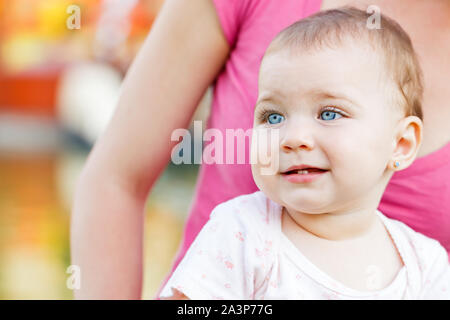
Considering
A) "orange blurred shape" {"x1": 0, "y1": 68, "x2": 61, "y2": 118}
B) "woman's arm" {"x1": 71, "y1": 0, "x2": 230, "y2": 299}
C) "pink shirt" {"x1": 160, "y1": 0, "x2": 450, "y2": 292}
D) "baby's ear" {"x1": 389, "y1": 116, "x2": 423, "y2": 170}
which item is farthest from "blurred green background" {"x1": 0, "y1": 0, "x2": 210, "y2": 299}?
"baby's ear" {"x1": 389, "y1": 116, "x2": 423, "y2": 170}

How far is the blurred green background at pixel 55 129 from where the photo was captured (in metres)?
3.36

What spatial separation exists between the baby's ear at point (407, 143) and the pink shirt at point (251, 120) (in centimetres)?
6

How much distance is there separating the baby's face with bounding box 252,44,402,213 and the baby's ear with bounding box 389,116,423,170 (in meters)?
0.03

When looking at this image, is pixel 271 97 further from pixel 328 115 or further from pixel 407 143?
pixel 407 143

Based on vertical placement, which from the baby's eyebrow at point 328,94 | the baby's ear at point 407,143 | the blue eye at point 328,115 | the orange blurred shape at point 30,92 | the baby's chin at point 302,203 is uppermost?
the orange blurred shape at point 30,92

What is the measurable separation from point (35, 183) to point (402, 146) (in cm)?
389

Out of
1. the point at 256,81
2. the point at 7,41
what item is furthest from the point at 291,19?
the point at 7,41

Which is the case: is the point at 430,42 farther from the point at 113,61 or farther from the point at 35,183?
the point at 113,61

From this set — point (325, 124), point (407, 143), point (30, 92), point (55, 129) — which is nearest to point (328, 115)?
point (325, 124)

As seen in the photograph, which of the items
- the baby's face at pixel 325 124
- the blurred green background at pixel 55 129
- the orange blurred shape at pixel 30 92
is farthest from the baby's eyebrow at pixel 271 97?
the orange blurred shape at pixel 30 92

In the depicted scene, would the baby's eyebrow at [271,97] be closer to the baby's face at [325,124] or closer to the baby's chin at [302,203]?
the baby's face at [325,124]

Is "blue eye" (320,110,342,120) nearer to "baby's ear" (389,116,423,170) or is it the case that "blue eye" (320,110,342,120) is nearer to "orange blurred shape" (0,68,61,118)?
"baby's ear" (389,116,423,170)

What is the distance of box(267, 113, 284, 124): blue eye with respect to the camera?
0.86 m

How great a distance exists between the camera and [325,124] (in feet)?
2.75
